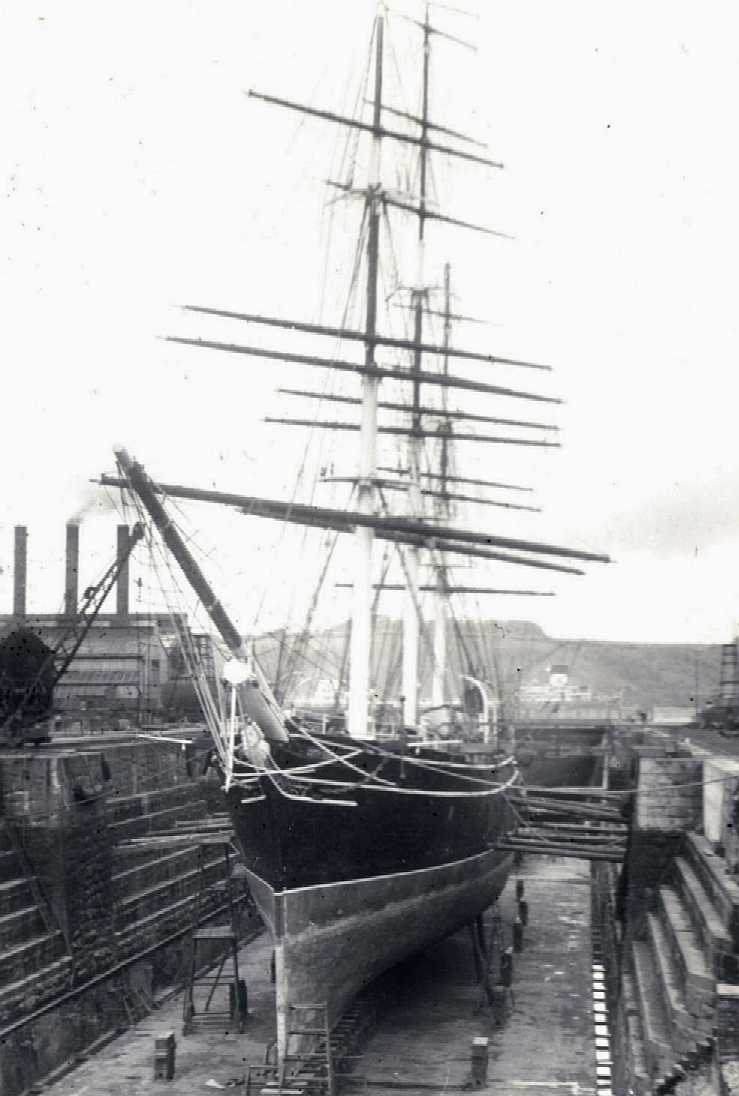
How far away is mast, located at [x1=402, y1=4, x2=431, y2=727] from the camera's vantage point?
92.3 ft

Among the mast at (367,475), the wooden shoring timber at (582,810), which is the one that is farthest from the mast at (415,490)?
→ the wooden shoring timber at (582,810)

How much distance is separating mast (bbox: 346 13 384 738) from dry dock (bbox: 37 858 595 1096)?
5.16 metres

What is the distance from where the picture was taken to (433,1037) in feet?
64.5

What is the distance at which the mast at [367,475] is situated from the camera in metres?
22.6

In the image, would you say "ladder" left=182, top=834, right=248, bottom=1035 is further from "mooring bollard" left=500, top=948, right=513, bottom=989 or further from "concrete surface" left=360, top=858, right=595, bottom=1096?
"mooring bollard" left=500, top=948, right=513, bottom=989

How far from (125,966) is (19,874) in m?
3.29

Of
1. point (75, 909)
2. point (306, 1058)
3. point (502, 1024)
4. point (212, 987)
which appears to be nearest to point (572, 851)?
point (502, 1024)

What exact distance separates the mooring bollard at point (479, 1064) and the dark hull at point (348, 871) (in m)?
2.25

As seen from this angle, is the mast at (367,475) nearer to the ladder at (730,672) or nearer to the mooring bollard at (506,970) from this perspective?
the mooring bollard at (506,970)

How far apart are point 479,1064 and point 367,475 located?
11.3 metres

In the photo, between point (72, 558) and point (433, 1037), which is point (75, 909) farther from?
point (72, 558)

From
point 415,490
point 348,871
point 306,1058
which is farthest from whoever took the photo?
point 415,490

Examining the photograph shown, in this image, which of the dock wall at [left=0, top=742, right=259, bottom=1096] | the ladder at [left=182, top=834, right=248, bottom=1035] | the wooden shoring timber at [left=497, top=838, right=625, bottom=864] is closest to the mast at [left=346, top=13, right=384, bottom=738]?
the ladder at [left=182, top=834, right=248, bottom=1035]

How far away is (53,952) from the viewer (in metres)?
18.7
